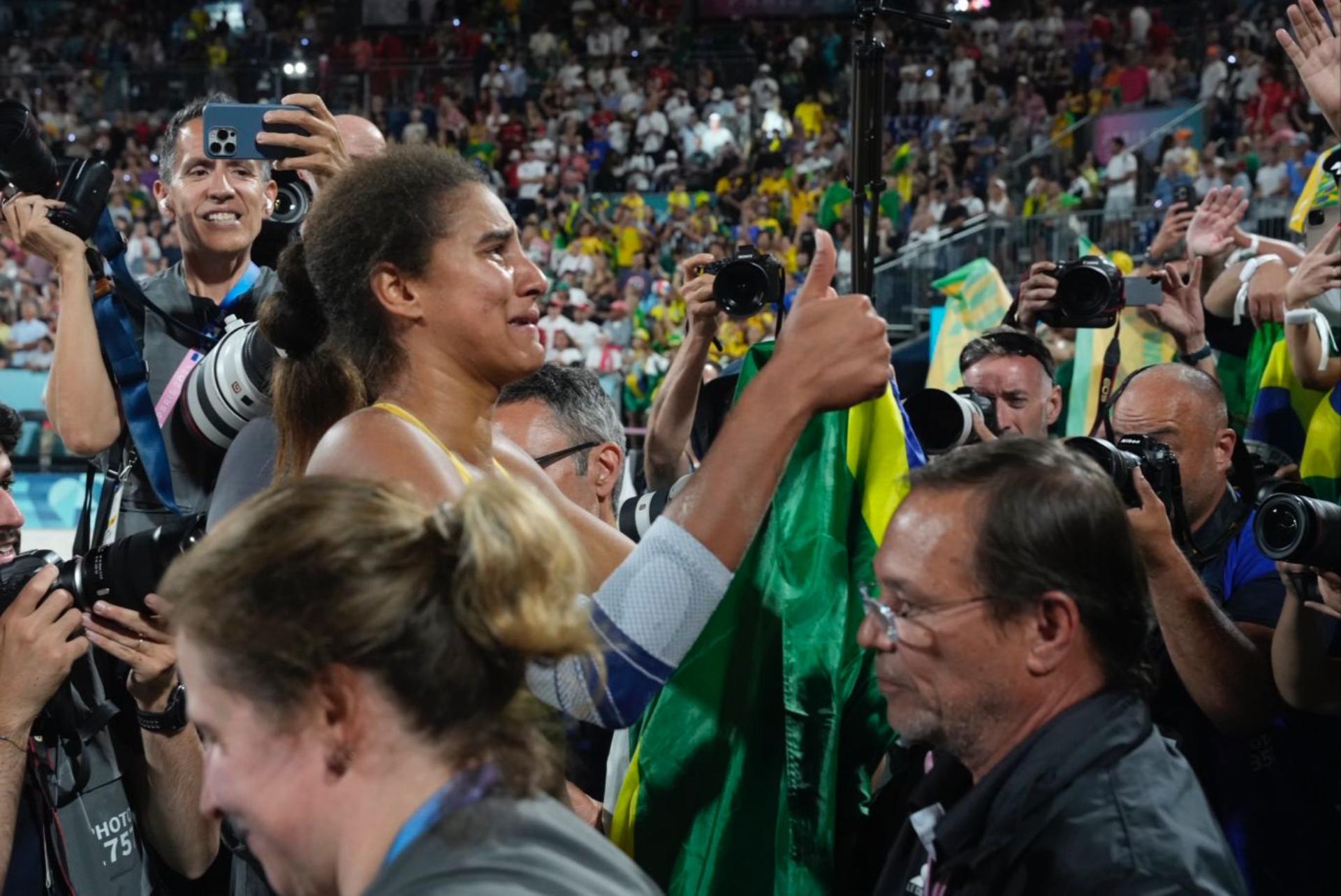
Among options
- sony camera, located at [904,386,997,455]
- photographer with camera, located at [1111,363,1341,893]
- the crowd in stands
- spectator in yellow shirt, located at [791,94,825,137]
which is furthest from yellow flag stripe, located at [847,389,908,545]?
spectator in yellow shirt, located at [791,94,825,137]

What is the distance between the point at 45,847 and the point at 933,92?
1533 cm

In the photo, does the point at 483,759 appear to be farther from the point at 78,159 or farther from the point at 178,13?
the point at 178,13

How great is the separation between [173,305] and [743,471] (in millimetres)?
2073

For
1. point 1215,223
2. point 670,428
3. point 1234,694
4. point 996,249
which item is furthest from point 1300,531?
point 996,249

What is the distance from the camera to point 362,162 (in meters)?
2.09

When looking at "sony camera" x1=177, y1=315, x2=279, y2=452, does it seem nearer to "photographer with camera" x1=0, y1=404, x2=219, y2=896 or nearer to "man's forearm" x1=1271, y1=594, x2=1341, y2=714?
"photographer with camera" x1=0, y1=404, x2=219, y2=896

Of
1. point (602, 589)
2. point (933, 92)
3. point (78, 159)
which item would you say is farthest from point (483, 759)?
point (933, 92)

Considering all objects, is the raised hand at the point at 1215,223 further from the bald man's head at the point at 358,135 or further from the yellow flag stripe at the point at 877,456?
the yellow flag stripe at the point at 877,456

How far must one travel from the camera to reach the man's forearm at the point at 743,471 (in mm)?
1675

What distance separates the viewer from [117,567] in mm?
2260

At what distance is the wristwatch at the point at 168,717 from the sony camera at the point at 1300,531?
1.74m

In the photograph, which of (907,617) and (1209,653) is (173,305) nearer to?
(907,617)

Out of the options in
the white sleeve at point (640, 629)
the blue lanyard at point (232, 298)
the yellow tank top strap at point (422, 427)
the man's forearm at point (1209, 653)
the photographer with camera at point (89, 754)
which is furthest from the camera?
the blue lanyard at point (232, 298)

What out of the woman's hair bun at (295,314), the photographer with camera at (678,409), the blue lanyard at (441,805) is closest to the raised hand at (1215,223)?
the photographer with camera at (678,409)
